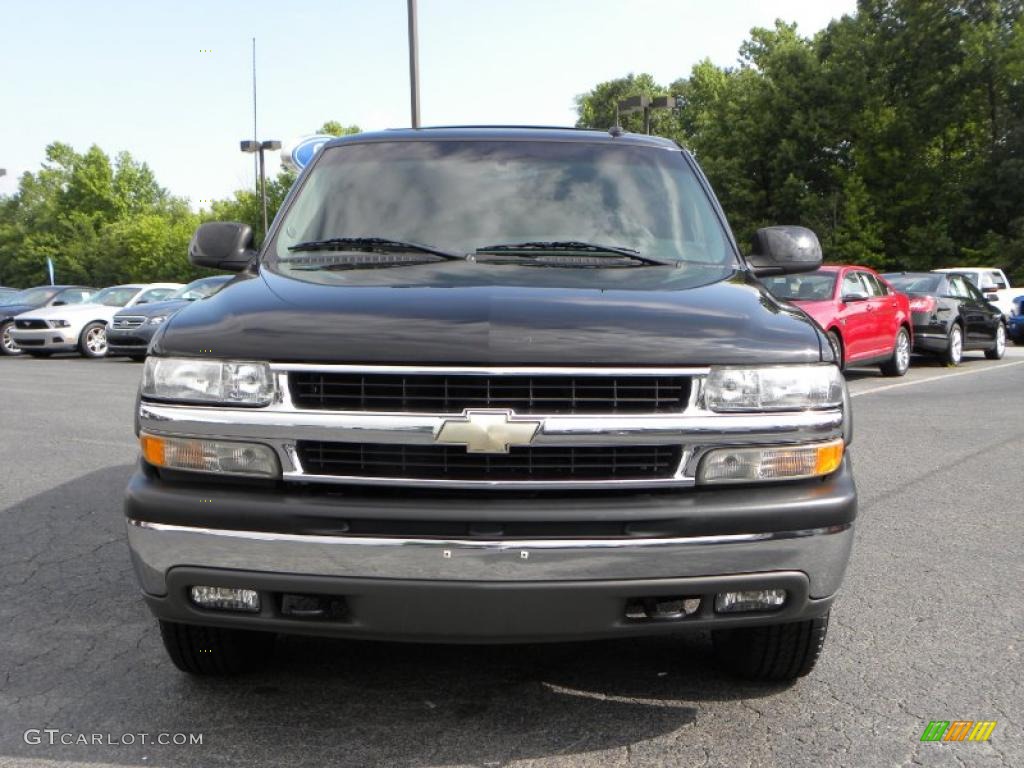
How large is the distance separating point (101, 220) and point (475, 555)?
97.0 meters

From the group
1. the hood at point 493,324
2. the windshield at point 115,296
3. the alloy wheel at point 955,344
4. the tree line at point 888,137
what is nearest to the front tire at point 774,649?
the hood at point 493,324

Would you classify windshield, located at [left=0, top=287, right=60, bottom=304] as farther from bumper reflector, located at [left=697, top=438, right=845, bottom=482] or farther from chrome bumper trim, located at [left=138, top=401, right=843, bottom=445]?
bumper reflector, located at [left=697, top=438, right=845, bottom=482]

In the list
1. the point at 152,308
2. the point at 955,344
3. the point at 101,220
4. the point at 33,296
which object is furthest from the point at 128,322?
the point at 101,220

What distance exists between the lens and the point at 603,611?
2.91 m

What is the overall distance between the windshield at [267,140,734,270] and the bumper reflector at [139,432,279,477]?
103 centimetres

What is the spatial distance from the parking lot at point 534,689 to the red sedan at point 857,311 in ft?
27.4

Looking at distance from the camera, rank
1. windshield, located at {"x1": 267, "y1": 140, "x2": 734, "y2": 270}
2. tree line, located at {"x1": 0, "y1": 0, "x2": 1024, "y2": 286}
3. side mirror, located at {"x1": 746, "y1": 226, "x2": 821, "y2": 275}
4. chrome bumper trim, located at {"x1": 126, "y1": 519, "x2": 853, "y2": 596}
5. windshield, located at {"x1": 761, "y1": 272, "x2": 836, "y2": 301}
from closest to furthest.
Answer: chrome bumper trim, located at {"x1": 126, "y1": 519, "x2": 853, "y2": 596}
windshield, located at {"x1": 267, "y1": 140, "x2": 734, "y2": 270}
side mirror, located at {"x1": 746, "y1": 226, "x2": 821, "y2": 275}
windshield, located at {"x1": 761, "y1": 272, "x2": 836, "y2": 301}
tree line, located at {"x1": 0, "y1": 0, "x2": 1024, "y2": 286}

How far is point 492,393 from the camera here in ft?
9.68

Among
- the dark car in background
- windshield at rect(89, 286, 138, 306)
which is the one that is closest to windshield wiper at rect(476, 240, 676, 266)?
the dark car in background

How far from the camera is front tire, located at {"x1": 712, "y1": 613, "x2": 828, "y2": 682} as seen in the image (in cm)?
344

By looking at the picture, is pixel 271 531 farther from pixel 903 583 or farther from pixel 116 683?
pixel 903 583

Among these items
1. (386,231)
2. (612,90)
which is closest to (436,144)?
(386,231)

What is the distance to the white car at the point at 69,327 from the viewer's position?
22609mm

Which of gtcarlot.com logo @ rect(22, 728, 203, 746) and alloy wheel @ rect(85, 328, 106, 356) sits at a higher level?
gtcarlot.com logo @ rect(22, 728, 203, 746)
